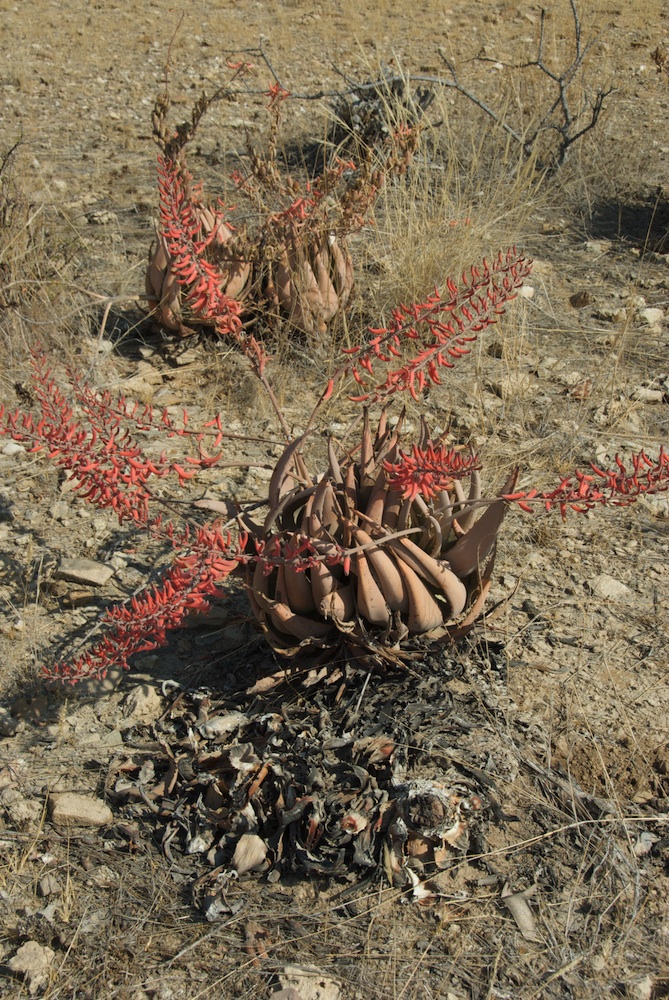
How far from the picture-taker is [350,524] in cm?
205

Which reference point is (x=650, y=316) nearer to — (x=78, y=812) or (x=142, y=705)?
(x=142, y=705)

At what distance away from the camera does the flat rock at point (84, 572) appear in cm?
271

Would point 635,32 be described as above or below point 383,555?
above

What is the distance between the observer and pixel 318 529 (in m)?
2.06

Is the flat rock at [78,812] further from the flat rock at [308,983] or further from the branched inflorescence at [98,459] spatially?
the branched inflorescence at [98,459]

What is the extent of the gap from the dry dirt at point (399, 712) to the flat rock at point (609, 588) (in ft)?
0.04

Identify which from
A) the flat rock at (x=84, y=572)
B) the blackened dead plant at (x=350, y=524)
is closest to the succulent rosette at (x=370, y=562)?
the blackened dead plant at (x=350, y=524)

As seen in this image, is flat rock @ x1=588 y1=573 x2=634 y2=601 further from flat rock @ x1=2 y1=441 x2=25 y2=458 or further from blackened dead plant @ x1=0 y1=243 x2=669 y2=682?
flat rock @ x1=2 y1=441 x2=25 y2=458

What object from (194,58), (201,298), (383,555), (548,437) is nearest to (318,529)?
(383,555)

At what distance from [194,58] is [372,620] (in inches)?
292

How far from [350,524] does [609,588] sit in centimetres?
103

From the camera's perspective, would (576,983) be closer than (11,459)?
Yes

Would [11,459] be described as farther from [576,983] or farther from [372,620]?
[576,983]

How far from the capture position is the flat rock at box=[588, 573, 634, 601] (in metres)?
2.65
